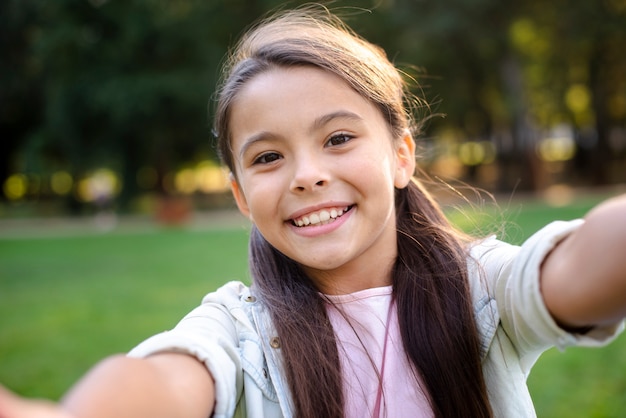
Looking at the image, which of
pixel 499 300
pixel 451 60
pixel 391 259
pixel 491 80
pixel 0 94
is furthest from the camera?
pixel 0 94

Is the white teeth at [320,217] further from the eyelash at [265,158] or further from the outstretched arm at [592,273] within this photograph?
the outstretched arm at [592,273]

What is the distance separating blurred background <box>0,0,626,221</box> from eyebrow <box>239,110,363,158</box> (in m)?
16.7

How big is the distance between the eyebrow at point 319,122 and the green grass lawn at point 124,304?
0.62 meters

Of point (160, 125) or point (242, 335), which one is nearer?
point (242, 335)

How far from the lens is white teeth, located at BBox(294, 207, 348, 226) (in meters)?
1.56

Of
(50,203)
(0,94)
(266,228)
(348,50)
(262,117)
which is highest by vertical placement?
(0,94)

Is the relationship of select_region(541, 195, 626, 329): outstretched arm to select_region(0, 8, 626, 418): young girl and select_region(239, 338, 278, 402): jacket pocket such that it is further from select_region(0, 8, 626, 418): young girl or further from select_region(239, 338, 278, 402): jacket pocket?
select_region(239, 338, 278, 402): jacket pocket

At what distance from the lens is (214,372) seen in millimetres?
1237

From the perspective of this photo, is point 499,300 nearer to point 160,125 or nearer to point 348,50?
point 348,50

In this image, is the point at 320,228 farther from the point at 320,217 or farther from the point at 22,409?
the point at 22,409

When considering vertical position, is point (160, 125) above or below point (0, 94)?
below

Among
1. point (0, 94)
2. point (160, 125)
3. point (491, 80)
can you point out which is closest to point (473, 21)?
point (491, 80)

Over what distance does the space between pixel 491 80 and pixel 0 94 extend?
2042 centimetres

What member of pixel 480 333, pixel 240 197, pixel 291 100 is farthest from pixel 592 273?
pixel 240 197
